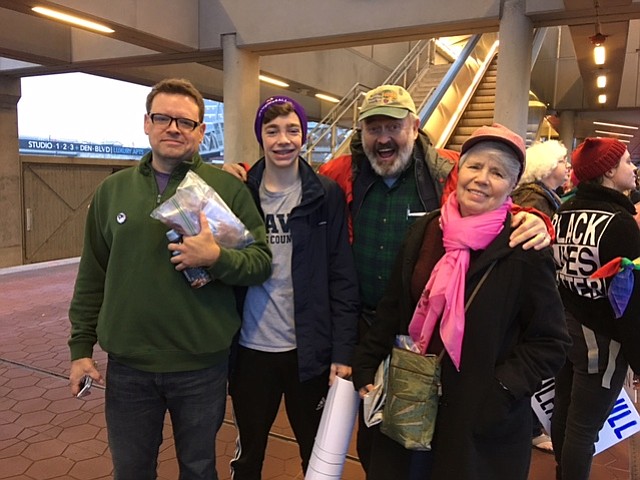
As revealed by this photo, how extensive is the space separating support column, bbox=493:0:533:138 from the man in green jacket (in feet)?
14.6

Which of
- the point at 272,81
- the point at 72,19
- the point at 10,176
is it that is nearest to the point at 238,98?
the point at 72,19

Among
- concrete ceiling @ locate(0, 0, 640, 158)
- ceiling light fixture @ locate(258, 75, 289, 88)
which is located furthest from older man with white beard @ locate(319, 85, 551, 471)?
ceiling light fixture @ locate(258, 75, 289, 88)

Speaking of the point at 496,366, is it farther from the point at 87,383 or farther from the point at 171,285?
the point at 87,383

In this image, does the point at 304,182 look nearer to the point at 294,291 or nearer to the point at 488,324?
the point at 294,291

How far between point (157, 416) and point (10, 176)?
952cm

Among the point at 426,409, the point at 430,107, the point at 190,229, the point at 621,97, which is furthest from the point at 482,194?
the point at 621,97

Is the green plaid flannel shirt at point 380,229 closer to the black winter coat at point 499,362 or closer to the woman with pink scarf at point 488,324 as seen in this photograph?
the woman with pink scarf at point 488,324

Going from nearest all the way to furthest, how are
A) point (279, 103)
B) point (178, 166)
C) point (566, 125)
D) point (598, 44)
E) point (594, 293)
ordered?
point (178, 166)
point (279, 103)
point (594, 293)
point (598, 44)
point (566, 125)

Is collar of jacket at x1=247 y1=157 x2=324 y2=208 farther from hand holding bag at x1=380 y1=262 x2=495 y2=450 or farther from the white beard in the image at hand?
hand holding bag at x1=380 y1=262 x2=495 y2=450

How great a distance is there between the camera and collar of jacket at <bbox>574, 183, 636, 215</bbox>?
2377 mm

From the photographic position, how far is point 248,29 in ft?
22.4

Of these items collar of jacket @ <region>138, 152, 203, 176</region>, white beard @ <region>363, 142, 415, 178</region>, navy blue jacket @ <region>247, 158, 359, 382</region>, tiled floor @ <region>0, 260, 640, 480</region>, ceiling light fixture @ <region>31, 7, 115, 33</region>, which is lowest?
tiled floor @ <region>0, 260, 640, 480</region>

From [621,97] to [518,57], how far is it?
8438 mm

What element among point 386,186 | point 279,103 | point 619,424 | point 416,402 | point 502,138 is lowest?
point 619,424
